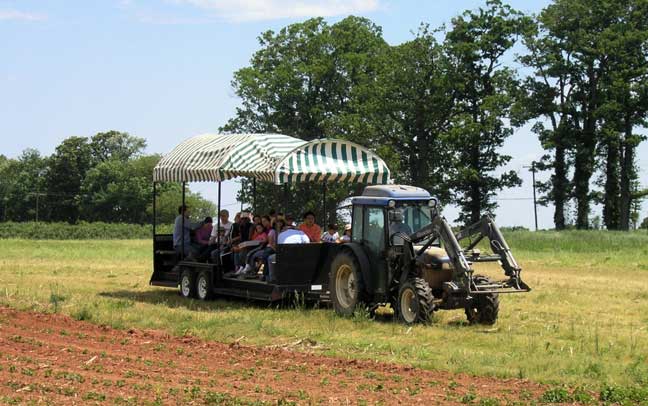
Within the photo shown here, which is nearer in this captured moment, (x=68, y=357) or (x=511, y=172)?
(x=68, y=357)

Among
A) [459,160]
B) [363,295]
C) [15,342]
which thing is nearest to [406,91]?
[459,160]

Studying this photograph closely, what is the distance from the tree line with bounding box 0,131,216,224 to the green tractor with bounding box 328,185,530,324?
8268 centimetres

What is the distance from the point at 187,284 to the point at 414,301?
6.95 metres

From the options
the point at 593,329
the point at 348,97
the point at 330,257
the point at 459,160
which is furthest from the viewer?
the point at 348,97

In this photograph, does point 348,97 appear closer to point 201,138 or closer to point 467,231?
point 201,138

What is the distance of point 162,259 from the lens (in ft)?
78.2

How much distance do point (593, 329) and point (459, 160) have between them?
4352cm

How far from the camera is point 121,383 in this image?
11219mm

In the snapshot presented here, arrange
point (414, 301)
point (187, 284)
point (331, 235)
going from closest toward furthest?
point (414, 301) → point (331, 235) → point (187, 284)

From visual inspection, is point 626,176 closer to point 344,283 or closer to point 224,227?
point 224,227

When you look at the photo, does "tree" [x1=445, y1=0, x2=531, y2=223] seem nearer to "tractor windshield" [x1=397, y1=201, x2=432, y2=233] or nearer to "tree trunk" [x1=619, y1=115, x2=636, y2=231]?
"tree trunk" [x1=619, y1=115, x2=636, y2=231]

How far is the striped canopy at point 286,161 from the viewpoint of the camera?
19.3 meters

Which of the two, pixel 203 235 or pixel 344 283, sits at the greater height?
pixel 203 235

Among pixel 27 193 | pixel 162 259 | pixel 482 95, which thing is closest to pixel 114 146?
pixel 27 193
